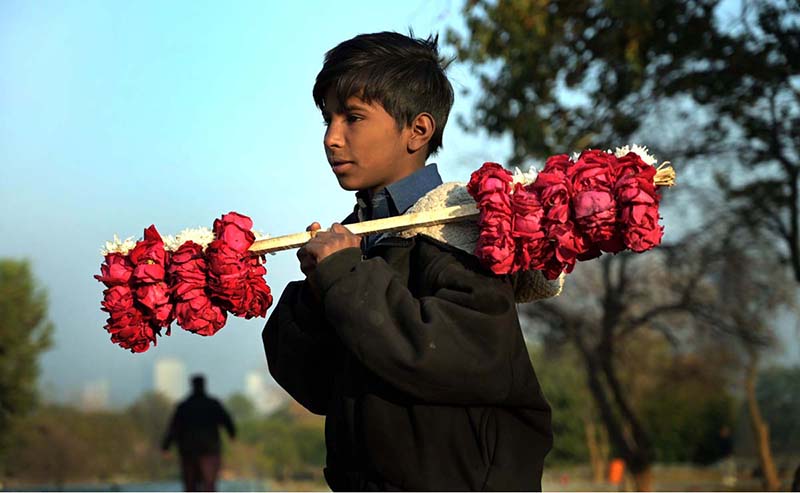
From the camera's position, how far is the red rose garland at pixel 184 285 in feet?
9.31

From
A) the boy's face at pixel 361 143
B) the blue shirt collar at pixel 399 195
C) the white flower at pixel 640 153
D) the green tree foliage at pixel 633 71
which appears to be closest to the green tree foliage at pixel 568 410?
the green tree foliage at pixel 633 71

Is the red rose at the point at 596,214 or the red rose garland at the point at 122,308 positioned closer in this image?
the red rose at the point at 596,214

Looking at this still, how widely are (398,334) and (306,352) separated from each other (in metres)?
0.51

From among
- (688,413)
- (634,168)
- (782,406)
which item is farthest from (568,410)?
(634,168)

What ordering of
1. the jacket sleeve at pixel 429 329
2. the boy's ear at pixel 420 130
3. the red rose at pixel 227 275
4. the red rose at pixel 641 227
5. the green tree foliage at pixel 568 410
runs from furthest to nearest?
1. the green tree foliage at pixel 568 410
2. the boy's ear at pixel 420 130
3. the red rose at pixel 227 275
4. the red rose at pixel 641 227
5. the jacket sleeve at pixel 429 329

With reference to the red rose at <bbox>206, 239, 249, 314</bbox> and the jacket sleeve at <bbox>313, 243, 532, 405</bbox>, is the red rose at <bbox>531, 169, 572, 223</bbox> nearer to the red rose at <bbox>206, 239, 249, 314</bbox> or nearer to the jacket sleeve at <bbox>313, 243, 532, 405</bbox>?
the jacket sleeve at <bbox>313, 243, 532, 405</bbox>

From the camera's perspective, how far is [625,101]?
13.0 m

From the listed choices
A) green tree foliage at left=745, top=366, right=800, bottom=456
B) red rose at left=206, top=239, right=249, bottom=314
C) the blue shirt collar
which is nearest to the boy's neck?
the blue shirt collar

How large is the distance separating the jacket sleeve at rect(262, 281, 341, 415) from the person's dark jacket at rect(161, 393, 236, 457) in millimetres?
10362

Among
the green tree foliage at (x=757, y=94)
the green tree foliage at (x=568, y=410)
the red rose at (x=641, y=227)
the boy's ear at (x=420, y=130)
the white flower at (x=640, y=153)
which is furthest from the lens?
the green tree foliage at (x=568, y=410)

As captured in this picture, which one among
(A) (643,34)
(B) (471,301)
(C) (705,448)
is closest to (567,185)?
(B) (471,301)

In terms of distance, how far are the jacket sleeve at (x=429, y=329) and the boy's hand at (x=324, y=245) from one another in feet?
0.10

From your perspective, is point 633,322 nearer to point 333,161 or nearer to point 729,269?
point 729,269

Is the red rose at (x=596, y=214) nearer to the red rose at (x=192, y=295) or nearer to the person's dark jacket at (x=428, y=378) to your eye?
the person's dark jacket at (x=428, y=378)
